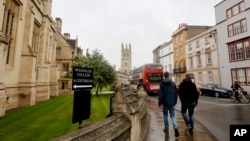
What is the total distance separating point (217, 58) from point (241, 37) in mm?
5133

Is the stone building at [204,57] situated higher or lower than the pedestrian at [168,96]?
higher

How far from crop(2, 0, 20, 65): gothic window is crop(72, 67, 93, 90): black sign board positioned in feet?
31.5

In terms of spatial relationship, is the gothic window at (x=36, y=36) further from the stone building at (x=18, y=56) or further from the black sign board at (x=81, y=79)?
the black sign board at (x=81, y=79)

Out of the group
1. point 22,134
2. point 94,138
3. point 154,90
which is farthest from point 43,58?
point 94,138

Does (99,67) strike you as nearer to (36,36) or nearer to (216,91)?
(36,36)

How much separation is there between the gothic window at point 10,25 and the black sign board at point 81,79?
31.5 feet

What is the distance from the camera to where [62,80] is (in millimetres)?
28703

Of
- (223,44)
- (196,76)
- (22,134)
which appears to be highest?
(223,44)

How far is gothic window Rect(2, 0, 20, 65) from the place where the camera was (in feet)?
36.8

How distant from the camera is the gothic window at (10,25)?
1123cm

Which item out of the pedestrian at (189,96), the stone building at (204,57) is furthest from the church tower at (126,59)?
the pedestrian at (189,96)

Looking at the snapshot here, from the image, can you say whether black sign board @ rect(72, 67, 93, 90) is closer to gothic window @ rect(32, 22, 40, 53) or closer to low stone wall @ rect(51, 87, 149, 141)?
low stone wall @ rect(51, 87, 149, 141)

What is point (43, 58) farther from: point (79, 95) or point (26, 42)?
point (79, 95)

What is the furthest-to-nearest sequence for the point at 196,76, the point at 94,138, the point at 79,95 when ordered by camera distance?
the point at 196,76 → the point at 79,95 → the point at 94,138
